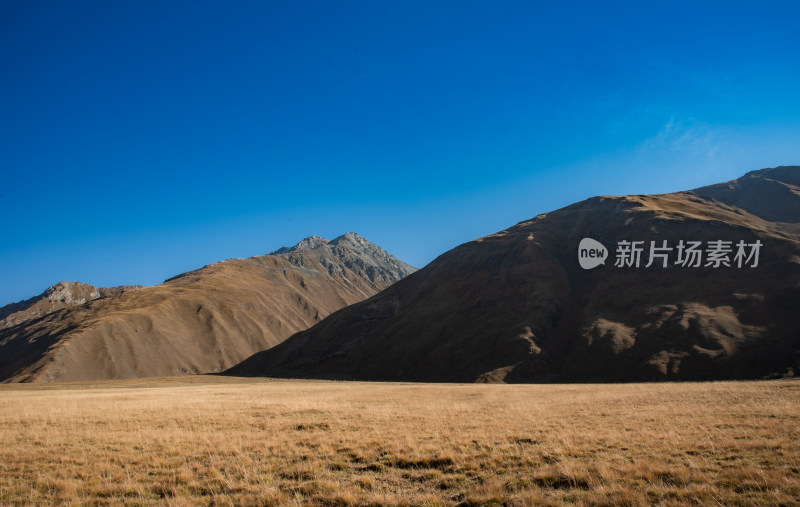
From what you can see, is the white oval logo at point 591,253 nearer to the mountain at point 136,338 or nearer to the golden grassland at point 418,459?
the golden grassland at point 418,459

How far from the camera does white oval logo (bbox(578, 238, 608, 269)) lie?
112 m

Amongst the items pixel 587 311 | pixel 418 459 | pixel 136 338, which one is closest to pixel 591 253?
pixel 587 311

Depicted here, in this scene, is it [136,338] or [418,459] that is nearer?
[418,459]

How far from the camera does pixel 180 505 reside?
925 cm

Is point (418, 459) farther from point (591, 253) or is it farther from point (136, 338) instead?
point (136, 338)

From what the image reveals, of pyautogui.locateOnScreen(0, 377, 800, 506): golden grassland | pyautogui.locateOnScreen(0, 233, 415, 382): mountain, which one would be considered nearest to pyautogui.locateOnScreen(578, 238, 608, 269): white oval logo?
pyautogui.locateOnScreen(0, 377, 800, 506): golden grassland

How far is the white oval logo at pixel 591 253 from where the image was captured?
112 metres

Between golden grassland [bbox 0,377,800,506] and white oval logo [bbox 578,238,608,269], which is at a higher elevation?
white oval logo [bbox 578,238,608,269]

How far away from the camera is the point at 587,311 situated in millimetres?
91938

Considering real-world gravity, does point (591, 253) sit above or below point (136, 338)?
above

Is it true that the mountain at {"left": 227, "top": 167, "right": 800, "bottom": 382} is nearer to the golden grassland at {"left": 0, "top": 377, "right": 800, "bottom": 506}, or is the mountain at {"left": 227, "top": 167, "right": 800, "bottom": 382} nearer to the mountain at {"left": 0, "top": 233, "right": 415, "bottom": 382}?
the mountain at {"left": 0, "top": 233, "right": 415, "bottom": 382}

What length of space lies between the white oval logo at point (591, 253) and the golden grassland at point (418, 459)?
95615 mm

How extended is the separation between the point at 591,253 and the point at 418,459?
11578 centimetres

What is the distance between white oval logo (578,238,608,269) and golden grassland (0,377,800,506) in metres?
95.6
